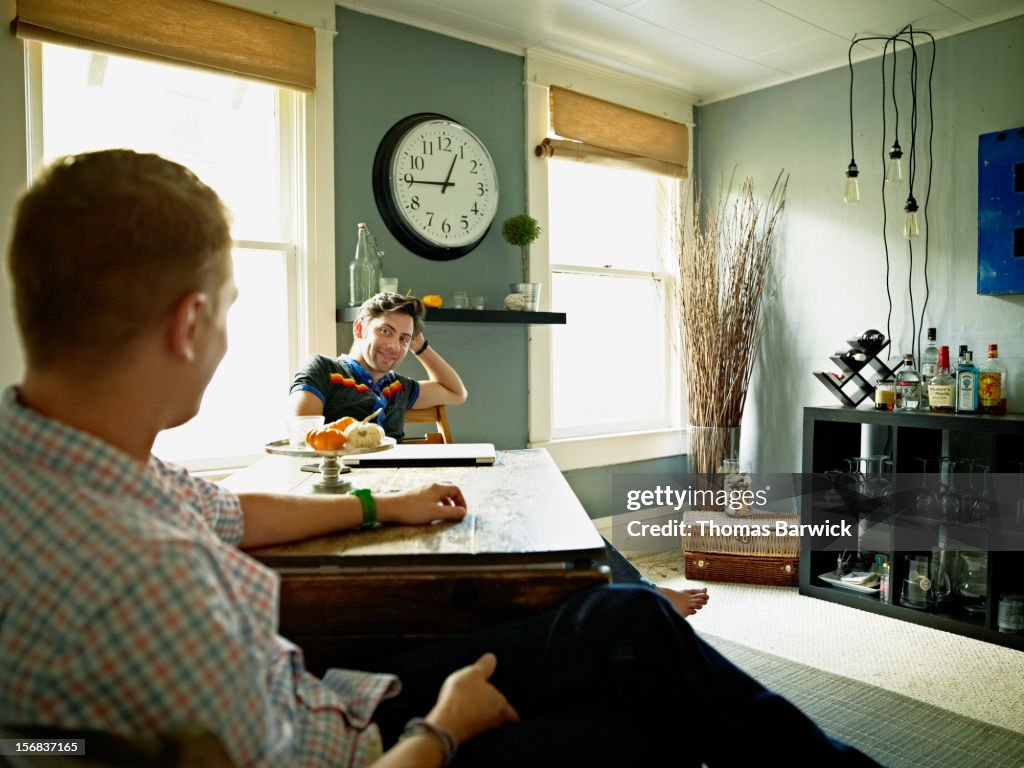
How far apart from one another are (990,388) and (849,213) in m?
1.14

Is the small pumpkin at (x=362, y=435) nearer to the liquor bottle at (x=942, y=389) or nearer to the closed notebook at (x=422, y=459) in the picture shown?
the closed notebook at (x=422, y=459)

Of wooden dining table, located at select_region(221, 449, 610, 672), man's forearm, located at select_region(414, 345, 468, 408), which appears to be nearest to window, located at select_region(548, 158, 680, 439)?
man's forearm, located at select_region(414, 345, 468, 408)

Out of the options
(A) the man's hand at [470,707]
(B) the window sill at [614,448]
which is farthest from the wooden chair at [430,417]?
(A) the man's hand at [470,707]

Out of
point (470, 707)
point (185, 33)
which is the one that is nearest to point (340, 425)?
point (470, 707)

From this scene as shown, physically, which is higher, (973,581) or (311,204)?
(311,204)

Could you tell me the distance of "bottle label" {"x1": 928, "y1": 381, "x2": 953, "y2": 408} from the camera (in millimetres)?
3033

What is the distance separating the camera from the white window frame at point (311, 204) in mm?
2947

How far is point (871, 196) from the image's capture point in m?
3.63

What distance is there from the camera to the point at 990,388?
9.84ft

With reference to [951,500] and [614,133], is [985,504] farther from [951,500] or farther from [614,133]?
[614,133]

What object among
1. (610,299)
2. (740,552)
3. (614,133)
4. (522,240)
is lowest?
(740,552)

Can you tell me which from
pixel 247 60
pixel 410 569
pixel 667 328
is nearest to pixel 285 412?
pixel 247 60

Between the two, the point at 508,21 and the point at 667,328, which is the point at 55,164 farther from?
the point at 667,328

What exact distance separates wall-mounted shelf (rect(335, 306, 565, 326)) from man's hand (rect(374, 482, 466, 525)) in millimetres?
1670
